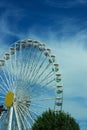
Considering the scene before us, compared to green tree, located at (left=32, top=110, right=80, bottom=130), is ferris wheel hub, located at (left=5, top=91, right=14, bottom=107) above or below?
above

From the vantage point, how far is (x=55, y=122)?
231ft

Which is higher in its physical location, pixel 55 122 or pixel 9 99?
pixel 9 99

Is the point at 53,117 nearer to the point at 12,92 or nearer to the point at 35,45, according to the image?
the point at 12,92

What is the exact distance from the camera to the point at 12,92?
82.7 metres

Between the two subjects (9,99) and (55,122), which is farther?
(9,99)

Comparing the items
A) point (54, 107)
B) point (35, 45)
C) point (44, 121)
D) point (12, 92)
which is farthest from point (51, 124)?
point (35, 45)

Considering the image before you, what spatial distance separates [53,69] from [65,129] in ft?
54.6

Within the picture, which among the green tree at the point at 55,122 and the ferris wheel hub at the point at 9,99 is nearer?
the green tree at the point at 55,122

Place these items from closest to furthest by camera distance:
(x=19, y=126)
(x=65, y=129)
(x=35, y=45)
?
(x=65, y=129) → (x=19, y=126) → (x=35, y=45)

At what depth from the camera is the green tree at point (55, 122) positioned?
70125mm

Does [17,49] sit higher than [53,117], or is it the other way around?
[17,49]

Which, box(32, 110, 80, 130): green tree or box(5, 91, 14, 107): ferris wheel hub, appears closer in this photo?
box(32, 110, 80, 130): green tree

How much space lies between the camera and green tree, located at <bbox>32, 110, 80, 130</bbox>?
7012cm

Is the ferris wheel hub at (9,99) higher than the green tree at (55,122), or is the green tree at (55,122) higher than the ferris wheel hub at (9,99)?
the ferris wheel hub at (9,99)
